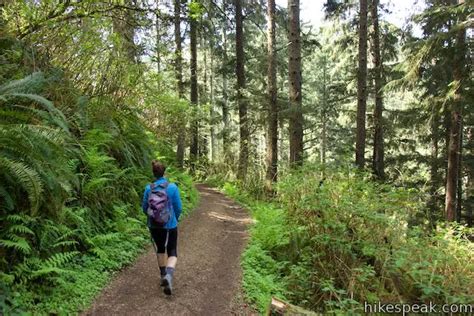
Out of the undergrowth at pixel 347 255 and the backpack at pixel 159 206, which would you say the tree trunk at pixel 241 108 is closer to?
the undergrowth at pixel 347 255

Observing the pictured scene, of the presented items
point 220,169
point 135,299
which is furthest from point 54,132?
point 220,169

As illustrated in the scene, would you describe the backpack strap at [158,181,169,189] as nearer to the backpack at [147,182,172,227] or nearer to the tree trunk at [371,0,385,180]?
the backpack at [147,182,172,227]

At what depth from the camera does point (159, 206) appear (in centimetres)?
511

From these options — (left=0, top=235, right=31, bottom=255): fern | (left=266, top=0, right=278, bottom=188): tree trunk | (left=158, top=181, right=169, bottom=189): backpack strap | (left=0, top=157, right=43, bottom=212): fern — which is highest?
(left=266, top=0, right=278, bottom=188): tree trunk

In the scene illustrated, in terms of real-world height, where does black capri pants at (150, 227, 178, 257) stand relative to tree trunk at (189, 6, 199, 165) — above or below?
below

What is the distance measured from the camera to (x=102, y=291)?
491cm

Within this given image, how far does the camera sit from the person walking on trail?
511 centimetres

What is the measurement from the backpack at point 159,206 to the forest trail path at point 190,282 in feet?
3.28

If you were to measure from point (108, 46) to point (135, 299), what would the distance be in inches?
227

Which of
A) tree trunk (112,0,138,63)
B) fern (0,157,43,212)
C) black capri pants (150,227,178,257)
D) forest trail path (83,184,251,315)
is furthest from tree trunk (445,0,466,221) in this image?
fern (0,157,43,212)

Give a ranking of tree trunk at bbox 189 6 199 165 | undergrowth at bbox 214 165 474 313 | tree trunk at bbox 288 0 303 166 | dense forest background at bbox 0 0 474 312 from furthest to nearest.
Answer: tree trunk at bbox 189 6 199 165, tree trunk at bbox 288 0 303 166, undergrowth at bbox 214 165 474 313, dense forest background at bbox 0 0 474 312

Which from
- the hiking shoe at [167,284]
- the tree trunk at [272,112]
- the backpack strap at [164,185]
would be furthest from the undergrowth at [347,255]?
the tree trunk at [272,112]

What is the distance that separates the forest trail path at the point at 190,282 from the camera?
4.80 metres

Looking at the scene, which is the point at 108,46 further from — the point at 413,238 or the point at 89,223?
the point at 413,238
